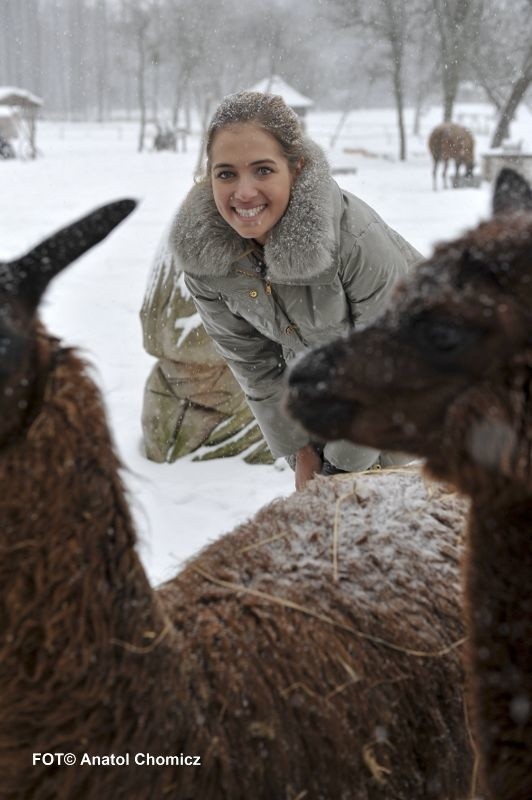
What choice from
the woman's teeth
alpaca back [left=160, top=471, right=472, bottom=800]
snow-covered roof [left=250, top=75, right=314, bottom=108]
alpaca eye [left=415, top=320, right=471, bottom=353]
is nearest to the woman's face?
the woman's teeth

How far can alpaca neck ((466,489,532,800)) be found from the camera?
1457 millimetres

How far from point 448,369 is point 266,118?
1673 millimetres

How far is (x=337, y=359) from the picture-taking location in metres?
1.49

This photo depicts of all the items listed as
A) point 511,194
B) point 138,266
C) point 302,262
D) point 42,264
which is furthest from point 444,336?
point 138,266

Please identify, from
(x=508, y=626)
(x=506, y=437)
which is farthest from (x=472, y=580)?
(x=506, y=437)

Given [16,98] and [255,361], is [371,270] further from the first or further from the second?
[16,98]

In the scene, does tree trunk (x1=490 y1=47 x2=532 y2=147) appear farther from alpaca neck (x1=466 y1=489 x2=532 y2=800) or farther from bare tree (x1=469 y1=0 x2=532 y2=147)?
alpaca neck (x1=466 y1=489 x2=532 y2=800)

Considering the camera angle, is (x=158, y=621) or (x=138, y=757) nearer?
(x=138, y=757)

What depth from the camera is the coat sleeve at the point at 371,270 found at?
2723 mm

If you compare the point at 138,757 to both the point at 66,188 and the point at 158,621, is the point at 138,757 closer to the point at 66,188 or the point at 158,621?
the point at 158,621

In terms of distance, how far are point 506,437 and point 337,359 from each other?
0.37 m

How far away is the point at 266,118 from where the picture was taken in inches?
104

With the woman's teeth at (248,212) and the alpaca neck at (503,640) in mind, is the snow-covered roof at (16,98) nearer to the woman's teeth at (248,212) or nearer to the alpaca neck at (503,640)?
the woman's teeth at (248,212)

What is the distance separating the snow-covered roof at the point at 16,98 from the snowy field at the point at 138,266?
6.03ft
